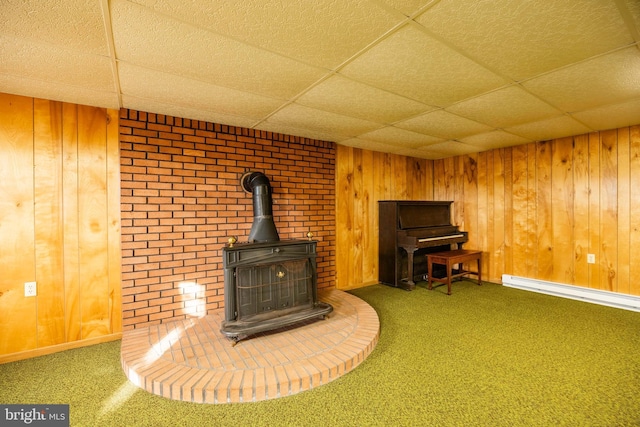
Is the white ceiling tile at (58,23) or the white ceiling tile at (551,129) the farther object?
the white ceiling tile at (551,129)

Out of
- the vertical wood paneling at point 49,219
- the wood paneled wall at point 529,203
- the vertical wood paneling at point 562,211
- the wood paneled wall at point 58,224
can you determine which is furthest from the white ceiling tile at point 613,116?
the vertical wood paneling at point 49,219

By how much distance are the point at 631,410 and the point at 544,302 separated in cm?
213

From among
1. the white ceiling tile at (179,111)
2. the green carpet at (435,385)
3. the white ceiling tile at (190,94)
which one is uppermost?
the white ceiling tile at (179,111)

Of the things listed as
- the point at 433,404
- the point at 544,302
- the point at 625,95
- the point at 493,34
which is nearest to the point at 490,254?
the point at 544,302

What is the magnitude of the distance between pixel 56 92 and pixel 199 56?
1.41m

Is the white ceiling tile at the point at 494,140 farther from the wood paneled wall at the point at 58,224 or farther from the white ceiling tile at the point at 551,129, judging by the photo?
the wood paneled wall at the point at 58,224

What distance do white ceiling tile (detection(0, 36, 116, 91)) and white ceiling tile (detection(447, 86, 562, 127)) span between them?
9.12 ft

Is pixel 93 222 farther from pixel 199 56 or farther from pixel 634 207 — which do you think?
pixel 634 207

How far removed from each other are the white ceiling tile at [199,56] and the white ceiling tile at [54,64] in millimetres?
270

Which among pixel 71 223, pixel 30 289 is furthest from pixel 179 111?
pixel 30 289

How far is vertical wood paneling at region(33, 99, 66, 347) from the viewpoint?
227 cm

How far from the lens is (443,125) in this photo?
311 cm

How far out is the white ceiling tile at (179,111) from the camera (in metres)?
2.36

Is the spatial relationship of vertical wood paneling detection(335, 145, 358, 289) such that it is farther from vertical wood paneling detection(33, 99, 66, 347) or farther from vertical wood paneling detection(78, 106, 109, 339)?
vertical wood paneling detection(33, 99, 66, 347)
